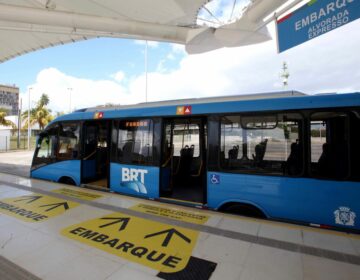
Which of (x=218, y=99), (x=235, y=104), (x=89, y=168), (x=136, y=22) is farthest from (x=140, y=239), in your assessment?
(x=136, y=22)

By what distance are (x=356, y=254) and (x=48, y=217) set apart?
562cm

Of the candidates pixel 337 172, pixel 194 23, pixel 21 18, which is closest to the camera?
pixel 337 172

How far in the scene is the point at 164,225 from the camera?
14.2ft

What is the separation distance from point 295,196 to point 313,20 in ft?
11.0

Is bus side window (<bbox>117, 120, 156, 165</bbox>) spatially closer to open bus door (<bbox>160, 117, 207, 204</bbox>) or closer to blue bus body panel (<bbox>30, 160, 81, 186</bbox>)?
open bus door (<bbox>160, 117, 207, 204</bbox>)

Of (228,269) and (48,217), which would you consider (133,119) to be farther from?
(228,269)

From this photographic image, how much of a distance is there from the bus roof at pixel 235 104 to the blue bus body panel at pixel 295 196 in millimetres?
1376

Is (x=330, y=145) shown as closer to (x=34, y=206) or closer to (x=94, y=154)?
(x=34, y=206)

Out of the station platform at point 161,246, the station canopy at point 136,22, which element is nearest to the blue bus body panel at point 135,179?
the station platform at point 161,246

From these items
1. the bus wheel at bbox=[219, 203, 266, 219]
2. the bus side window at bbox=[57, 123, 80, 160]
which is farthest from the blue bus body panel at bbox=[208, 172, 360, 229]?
the bus side window at bbox=[57, 123, 80, 160]

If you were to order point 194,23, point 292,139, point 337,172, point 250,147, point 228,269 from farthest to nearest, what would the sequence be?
point 194,23 → point 250,147 → point 292,139 → point 337,172 → point 228,269

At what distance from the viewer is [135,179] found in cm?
609

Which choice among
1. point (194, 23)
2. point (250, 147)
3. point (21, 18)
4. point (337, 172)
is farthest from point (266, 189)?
point (21, 18)

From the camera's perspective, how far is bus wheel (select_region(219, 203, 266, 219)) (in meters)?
4.58
